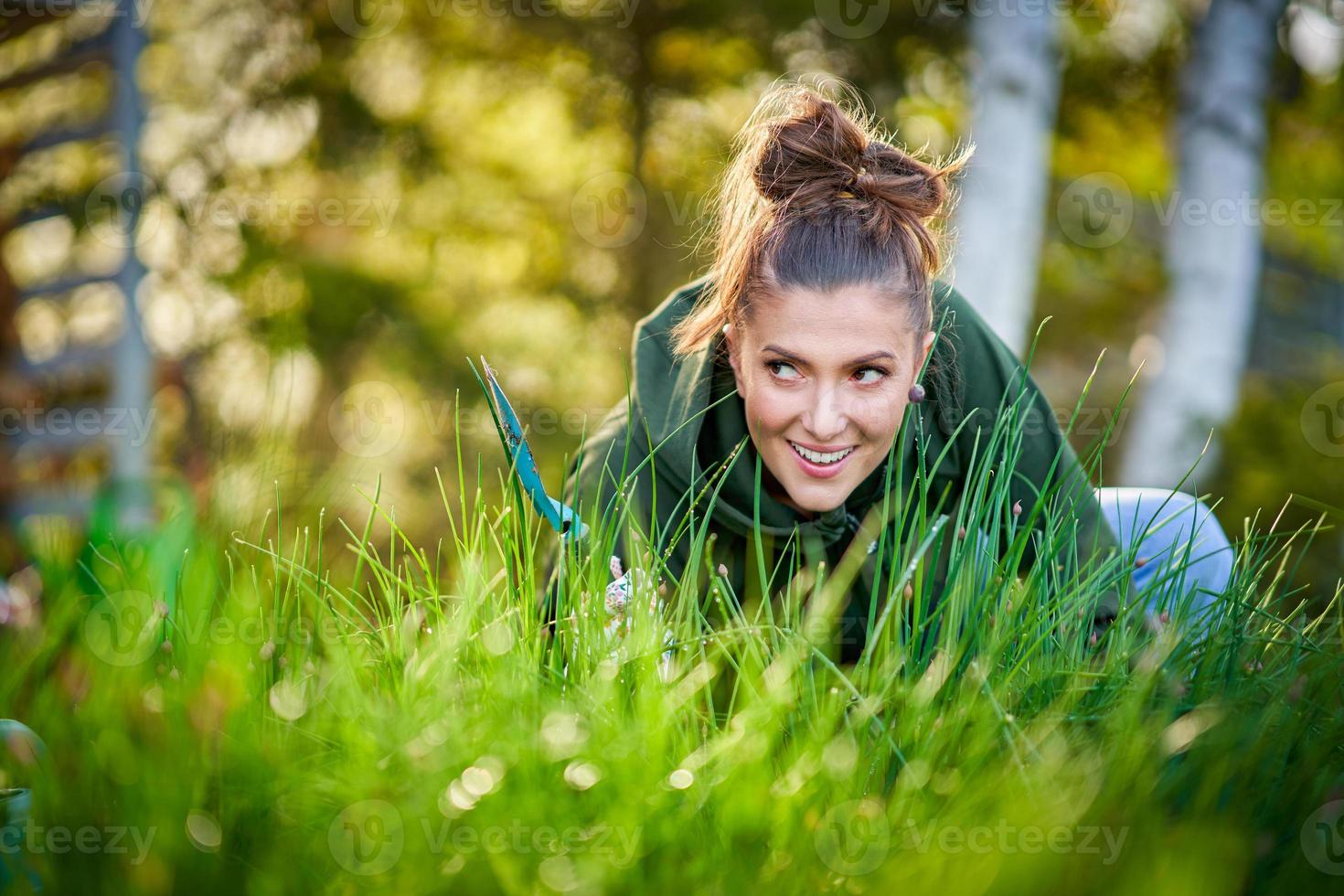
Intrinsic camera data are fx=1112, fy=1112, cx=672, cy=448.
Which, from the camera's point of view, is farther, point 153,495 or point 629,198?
point 629,198

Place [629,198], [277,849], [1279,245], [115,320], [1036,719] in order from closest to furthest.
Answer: [277,849], [1036,719], [115,320], [629,198], [1279,245]

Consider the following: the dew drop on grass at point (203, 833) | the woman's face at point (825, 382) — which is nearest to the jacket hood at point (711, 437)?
the woman's face at point (825, 382)

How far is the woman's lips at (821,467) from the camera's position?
7.84 feet

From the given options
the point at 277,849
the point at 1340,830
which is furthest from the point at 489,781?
the point at 1340,830

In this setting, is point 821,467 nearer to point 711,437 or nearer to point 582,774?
point 711,437

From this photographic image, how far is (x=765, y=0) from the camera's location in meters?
6.49

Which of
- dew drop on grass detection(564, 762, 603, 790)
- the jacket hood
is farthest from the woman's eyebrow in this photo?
dew drop on grass detection(564, 762, 603, 790)

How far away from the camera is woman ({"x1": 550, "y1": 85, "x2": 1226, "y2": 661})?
7.64 ft

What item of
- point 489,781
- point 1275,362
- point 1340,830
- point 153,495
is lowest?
point 1275,362

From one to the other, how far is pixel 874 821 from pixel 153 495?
368 centimetres

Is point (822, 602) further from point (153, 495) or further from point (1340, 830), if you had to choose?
point (153, 495)

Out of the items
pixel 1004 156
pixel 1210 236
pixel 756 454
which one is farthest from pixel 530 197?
pixel 756 454

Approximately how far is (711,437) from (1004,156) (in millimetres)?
3659

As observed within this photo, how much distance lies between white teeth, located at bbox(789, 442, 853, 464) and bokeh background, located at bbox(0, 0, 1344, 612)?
3523 millimetres
